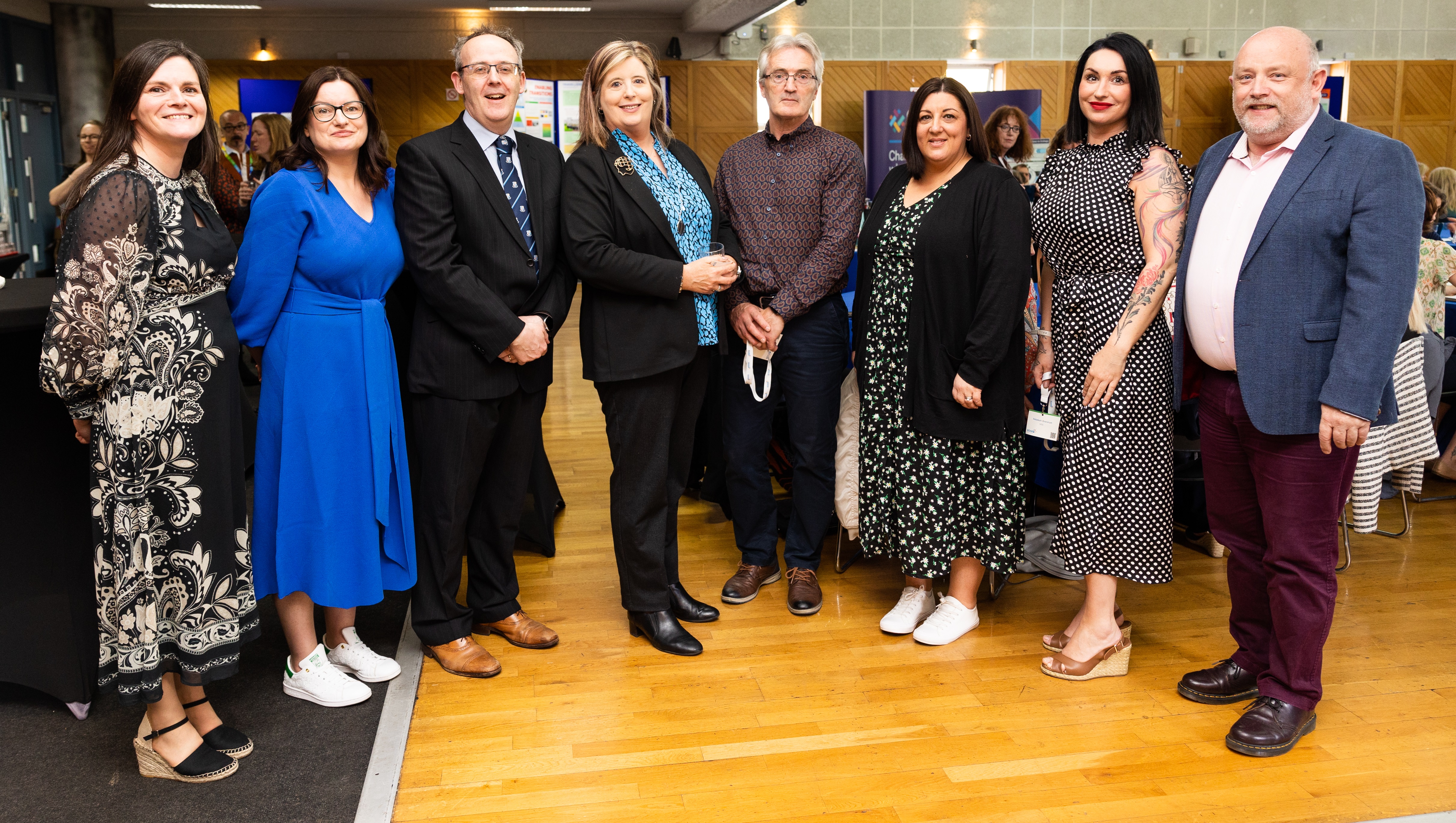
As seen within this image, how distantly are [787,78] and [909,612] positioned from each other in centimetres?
172

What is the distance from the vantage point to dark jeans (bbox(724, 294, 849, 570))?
3297mm

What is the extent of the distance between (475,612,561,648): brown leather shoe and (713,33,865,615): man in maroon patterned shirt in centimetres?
65

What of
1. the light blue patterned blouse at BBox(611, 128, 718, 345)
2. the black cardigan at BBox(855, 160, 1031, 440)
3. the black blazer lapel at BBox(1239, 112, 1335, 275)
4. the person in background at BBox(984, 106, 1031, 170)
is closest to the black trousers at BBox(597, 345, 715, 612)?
the light blue patterned blouse at BBox(611, 128, 718, 345)

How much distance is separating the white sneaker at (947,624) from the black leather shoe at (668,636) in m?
0.69

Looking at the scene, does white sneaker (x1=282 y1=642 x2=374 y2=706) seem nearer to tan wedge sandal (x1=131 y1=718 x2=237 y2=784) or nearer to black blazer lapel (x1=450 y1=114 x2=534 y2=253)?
tan wedge sandal (x1=131 y1=718 x2=237 y2=784)

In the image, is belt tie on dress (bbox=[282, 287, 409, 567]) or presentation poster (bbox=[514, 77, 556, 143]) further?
presentation poster (bbox=[514, 77, 556, 143])

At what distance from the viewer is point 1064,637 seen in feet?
10.1

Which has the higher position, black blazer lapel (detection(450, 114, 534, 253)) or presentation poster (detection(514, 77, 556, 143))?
presentation poster (detection(514, 77, 556, 143))

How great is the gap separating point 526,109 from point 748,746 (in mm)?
12363

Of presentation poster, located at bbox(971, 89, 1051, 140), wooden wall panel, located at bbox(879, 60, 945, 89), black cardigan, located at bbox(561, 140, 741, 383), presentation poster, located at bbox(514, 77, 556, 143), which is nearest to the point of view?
black cardigan, located at bbox(561, 140, 741, 383)

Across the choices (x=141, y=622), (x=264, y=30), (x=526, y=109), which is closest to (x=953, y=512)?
(x=141, y=622)

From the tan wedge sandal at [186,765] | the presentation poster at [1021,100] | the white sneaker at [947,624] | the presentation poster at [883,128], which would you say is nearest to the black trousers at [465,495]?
the tan wedge sandal at [186,765]

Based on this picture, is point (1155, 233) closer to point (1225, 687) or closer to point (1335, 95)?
point (1225, 687)

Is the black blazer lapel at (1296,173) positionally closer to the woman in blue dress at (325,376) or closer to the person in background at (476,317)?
the person in background at (476,317)
